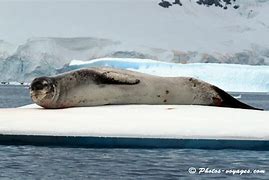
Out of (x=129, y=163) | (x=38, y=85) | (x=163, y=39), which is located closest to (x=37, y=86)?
(x=38, y=85)

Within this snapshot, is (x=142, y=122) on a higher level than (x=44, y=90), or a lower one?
lower

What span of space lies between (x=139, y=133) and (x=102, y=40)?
189 feet

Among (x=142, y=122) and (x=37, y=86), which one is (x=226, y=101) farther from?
(x=37, y=86)

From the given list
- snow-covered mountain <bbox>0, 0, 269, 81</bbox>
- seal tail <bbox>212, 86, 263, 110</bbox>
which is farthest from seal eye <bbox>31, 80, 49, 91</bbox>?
snow-covered mountain <bbox>0, 0, 269, 81</bbox>

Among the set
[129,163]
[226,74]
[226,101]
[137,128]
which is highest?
[226,74]

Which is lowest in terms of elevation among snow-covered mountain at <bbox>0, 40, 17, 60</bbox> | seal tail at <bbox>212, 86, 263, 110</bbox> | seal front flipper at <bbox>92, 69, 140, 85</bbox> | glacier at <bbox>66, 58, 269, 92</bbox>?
seal tail at <bbox>212, 86, 263, 110</bbox>

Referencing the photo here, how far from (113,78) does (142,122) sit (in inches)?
74.3

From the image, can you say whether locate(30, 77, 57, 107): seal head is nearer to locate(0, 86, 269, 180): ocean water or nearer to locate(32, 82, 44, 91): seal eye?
locate(32, 82, 44, 91): seal eye

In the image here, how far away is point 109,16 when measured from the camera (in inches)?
3334

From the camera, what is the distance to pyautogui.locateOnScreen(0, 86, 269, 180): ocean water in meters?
6.31

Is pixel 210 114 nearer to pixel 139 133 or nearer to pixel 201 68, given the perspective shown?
pixel 139 133

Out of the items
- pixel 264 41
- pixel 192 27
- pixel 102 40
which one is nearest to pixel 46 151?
pixel 102 40

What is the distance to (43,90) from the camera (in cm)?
1021

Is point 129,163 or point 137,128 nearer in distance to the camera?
point 129,163
